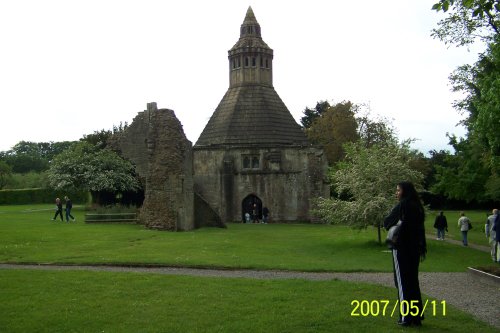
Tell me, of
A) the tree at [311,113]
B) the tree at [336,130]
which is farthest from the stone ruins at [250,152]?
the tree at [311,113]

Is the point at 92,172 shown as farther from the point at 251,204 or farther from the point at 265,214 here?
the point at 265,214

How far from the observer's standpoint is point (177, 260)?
17.1 m

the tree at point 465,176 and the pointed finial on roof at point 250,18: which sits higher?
the pointed finial on roof at point 250,18

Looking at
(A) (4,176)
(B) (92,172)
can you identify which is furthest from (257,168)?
(A) (4,176)

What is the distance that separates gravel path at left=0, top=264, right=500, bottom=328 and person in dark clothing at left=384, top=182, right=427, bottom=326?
170cm

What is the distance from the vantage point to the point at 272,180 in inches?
1746

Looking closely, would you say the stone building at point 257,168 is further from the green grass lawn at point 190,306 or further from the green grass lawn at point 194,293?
the green grass lawn at point 190,306

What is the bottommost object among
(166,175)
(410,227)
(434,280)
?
(434,280)

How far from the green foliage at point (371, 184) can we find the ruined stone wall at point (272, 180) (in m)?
18.9

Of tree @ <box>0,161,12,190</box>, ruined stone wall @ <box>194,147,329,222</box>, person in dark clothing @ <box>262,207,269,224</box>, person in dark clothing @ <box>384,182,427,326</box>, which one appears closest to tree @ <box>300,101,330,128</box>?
ruined stone wall @ <box>194,147,329,222</box>

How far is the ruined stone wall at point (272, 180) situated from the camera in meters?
43.9

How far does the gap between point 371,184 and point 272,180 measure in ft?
69.4

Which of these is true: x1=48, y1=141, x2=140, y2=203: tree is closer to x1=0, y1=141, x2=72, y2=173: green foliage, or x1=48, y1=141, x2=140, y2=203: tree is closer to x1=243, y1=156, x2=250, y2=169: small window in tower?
x1=243, y1=156, x2=250, y2=169: small window in tower

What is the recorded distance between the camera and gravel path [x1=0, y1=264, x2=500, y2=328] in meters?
10.9
